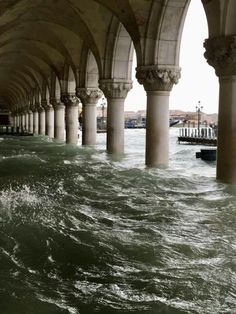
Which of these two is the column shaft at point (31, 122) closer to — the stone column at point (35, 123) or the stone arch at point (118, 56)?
the stone column at point (35, 123)

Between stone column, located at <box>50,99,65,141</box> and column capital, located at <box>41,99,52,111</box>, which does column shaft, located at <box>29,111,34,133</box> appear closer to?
column capital, located at <box>41,99,52,111</box>

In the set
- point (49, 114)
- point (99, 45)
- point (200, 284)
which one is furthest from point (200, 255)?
point (49, 114)

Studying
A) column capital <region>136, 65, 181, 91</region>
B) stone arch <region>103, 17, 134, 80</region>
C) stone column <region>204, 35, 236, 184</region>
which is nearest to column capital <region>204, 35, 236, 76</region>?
stone column <region>204, 35, 236, 184</region>

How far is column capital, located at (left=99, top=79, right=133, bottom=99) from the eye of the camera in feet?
53.9

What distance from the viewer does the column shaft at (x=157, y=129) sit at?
1257 centimetres

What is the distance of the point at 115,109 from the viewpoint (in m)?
16.5

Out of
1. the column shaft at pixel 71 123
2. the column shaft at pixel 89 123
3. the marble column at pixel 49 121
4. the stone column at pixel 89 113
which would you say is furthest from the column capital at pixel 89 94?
the marble column at pixel 49 121

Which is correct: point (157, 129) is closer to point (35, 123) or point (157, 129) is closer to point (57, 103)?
point (57, 103)

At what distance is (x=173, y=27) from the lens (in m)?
12.5

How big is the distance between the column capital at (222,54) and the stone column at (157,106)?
11.2ft

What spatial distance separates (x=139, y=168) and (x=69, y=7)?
7097mm

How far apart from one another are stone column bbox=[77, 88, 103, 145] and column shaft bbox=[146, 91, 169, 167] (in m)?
8.07

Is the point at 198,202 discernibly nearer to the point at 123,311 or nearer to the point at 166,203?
the point at 166,203

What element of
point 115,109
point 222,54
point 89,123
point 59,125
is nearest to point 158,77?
point 222,54
